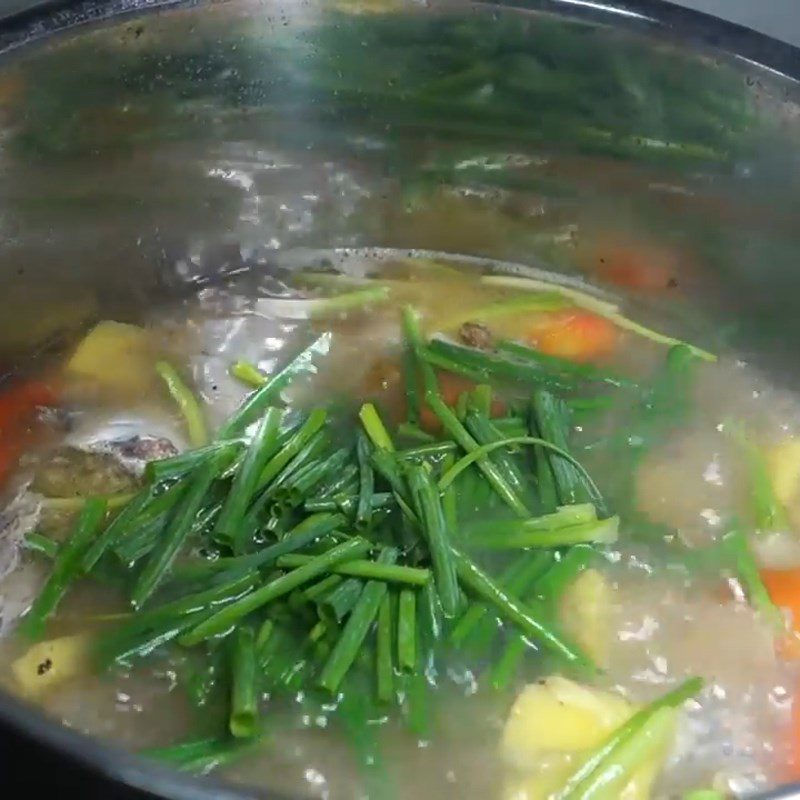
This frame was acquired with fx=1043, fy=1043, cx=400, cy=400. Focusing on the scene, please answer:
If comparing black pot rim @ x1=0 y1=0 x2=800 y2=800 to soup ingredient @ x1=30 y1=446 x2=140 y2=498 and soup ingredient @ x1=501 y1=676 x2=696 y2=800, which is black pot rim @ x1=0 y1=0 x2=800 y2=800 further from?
soup ingredient @ x1=501 y1=676 x2=696 y2=800

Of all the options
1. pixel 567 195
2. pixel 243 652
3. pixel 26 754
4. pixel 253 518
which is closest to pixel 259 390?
pixel 253 518

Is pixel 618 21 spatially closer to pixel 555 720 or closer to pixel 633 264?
pixel 633 264

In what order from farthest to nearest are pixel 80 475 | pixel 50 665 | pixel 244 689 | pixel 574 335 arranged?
pixel 574 335, pixel 80 475, pixel 50 665, pixel 244 689

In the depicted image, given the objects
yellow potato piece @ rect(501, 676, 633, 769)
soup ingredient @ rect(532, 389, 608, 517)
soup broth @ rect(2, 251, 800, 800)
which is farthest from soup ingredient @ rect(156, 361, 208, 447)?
yellow potato piece @ rect(501, 676, 633, 769)

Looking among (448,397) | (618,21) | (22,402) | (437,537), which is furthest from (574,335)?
(22,402)

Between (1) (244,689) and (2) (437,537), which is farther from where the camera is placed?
(2) (437,537)

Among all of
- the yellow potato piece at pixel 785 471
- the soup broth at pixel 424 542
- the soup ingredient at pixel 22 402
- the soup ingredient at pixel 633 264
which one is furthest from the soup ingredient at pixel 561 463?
the soup ingredient at pixel 22 402

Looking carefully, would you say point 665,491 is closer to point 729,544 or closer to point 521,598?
point 729,544

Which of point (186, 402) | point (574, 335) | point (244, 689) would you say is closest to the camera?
point (244, 689)
